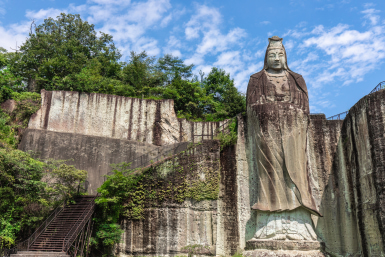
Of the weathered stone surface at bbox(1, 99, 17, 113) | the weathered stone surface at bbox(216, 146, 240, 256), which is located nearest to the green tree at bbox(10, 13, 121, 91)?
the weathered stone surface at bbox(1, 99, 17, 113)

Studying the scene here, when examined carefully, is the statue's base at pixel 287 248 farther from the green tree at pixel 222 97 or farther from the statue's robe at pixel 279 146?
the green tree at pixel 222 97

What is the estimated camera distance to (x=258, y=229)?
38.4ft

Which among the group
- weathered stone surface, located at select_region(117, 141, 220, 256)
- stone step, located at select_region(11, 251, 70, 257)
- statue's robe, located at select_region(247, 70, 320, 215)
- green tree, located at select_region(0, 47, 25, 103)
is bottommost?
stone step, located at select_region(11, 251, 70, 257)

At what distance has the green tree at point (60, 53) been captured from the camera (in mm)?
23656

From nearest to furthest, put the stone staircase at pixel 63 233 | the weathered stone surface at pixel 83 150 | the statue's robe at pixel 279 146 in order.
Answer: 1. the statue's robe at pixel 279 146
2. the stone staircase at pixel 63 233
3. the weathered stone surface at pixel 83 150

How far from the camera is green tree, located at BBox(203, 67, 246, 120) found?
23.7 metres

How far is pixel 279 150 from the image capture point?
12.1m

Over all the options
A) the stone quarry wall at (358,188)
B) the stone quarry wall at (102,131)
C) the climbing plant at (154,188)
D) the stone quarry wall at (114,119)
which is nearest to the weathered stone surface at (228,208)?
the climbing plant at (154,188)

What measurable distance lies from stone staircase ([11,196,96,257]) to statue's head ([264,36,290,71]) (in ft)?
28.0

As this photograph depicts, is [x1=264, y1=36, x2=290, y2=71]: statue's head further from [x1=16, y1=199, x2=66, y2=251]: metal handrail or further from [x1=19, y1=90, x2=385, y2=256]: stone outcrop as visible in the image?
[x1=16, y1=199, x2=66, y2=251]: metal handrail

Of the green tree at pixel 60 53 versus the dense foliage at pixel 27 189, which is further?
the green tree at pixel 60 53

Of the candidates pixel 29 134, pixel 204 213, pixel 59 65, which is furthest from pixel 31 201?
pixel 59 65

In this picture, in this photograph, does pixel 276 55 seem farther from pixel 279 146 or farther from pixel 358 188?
pixel 358 188

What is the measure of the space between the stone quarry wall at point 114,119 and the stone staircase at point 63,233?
481cm
